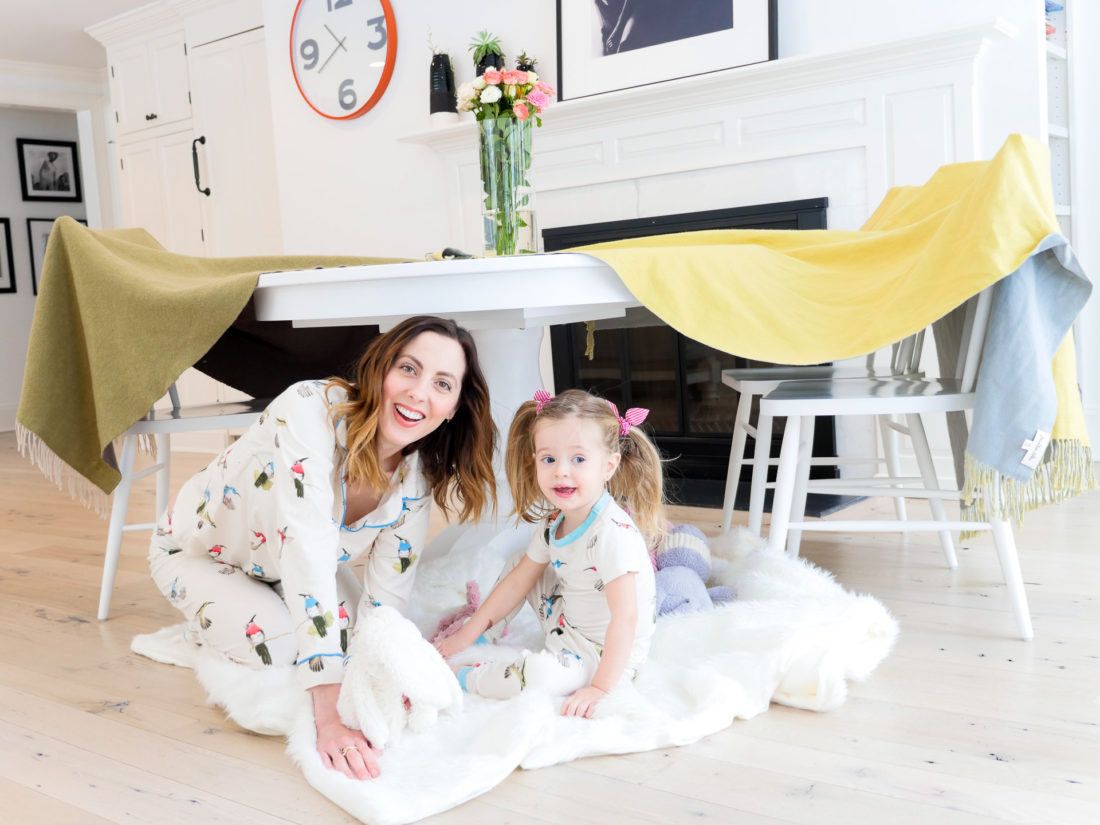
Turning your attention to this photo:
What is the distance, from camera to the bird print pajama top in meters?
1.38

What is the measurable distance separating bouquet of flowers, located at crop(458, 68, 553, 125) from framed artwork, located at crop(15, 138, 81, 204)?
21.1 ft

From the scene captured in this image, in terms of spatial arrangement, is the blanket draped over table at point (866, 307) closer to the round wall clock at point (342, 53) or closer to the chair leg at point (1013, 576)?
the chair leg at point (1013, 576)

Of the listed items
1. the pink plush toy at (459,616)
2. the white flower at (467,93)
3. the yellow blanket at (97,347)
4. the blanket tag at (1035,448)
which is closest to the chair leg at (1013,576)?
the blanket tag at (1035,448)

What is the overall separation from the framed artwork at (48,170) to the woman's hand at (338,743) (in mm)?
7069

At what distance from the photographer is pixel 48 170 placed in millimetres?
7246

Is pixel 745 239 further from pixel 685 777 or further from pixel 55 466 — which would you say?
pixel 55 466

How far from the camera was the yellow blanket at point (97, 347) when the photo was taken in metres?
1.77

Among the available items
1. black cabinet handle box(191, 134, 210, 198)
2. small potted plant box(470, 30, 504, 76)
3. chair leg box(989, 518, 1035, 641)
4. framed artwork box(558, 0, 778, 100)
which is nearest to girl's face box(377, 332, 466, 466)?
chair leg box(989, 518, 1035, 641)

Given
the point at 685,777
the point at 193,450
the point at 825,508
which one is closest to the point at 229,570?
the point at 685,777

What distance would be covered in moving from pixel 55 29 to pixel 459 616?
5.27 m

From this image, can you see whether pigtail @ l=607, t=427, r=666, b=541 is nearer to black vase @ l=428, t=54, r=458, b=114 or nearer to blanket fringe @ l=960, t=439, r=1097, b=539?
blanket fringe @ l=960, t=439, r=1097, b=539

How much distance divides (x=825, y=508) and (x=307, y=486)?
193 cm

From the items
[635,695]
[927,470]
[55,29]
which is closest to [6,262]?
[55,29]

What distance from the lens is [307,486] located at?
1.42 m
